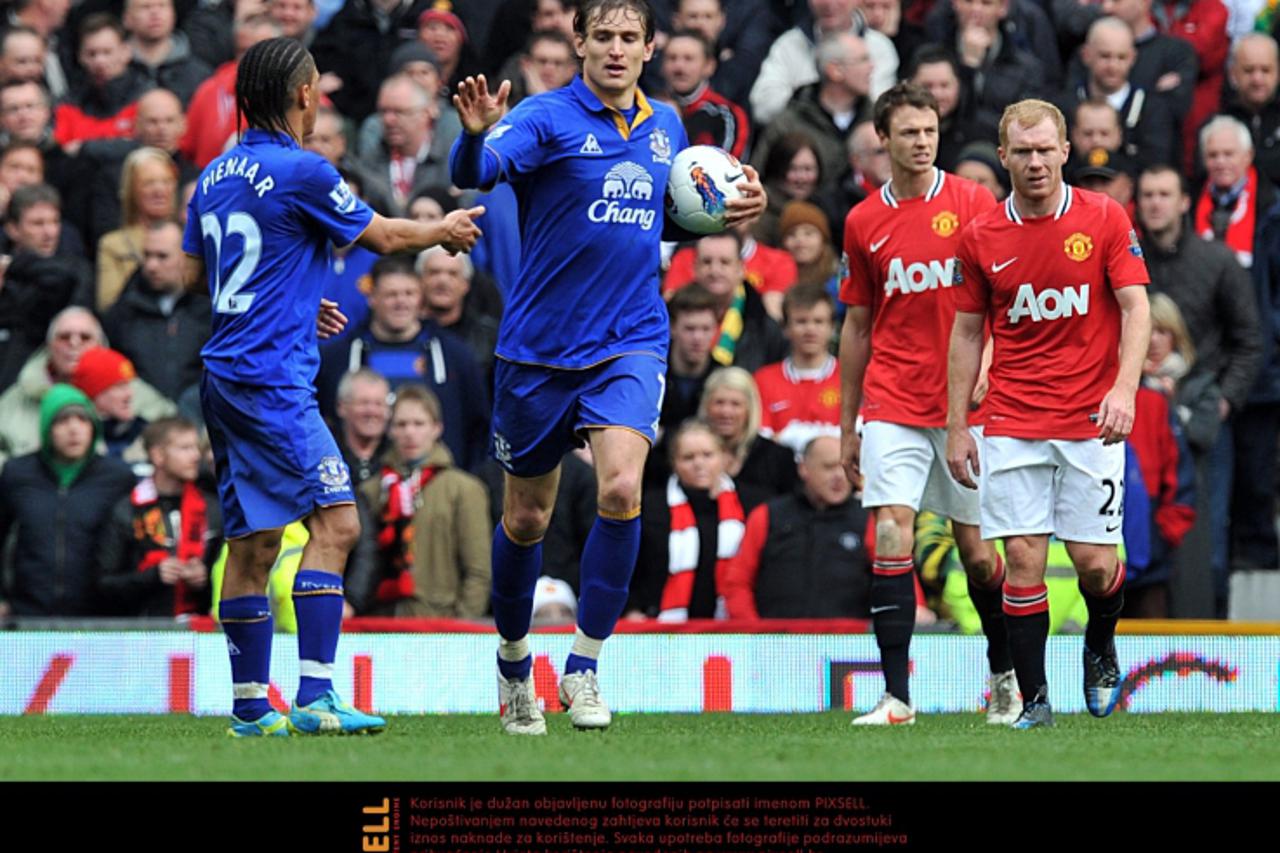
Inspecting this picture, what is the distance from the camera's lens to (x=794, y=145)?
617 inches

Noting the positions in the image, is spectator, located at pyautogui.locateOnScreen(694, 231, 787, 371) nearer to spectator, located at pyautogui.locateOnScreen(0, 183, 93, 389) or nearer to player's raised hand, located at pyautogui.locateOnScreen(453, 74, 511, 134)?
spectator, located at pyautogui.locateOnScreen(0, 183, 93, 389)

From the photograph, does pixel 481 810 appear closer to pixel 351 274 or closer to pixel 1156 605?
pixel 1156 605

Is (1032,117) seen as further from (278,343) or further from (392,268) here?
(392,268)

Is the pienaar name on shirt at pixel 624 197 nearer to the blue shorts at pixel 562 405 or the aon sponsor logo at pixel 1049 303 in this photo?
the blue shorts at pixel 562 405

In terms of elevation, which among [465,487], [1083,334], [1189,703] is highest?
[1083,334]

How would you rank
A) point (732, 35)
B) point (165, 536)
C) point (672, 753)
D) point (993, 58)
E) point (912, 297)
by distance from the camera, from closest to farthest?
point (672, 753), point (912, 297), point (165, 536), point (993, 58), point (732, 35)

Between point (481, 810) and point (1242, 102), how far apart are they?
1085cm

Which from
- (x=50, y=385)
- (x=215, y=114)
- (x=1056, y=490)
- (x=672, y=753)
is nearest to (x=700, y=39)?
(x=215, y=114)

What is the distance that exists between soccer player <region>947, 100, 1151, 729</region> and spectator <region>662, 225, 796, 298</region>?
5.31 meters

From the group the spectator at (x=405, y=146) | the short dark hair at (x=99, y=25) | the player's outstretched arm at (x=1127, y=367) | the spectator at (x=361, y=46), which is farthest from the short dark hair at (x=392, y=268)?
the player's outstretched arm at (x=1127, y=367)

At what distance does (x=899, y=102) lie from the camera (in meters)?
10.4

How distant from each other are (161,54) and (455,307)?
381 cm

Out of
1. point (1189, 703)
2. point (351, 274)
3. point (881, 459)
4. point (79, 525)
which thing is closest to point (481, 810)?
point (881, 459)

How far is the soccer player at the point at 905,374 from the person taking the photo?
10.3 metres
